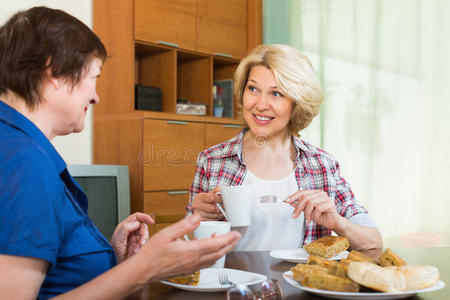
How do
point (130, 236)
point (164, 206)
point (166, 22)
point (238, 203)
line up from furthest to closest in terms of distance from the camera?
point (166, 22) → point (164, 206) → point (238, 203) → point (130, 236)

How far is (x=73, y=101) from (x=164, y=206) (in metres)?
2.37

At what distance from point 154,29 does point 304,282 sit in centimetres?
272

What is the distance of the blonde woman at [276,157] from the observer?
1766 mm

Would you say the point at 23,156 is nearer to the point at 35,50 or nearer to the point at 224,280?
the point at 35,50

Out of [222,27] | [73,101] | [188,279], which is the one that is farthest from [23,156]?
[222,27]

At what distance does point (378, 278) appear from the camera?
82 centimetres

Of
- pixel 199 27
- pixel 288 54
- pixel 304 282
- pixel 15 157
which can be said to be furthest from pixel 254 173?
pixel 199 27

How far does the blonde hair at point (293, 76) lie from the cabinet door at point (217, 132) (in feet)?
4.97

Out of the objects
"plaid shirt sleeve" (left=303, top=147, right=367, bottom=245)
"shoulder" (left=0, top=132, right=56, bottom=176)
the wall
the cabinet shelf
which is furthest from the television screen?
"shoulder" (left=0, top=132, right=56, bottom=176)

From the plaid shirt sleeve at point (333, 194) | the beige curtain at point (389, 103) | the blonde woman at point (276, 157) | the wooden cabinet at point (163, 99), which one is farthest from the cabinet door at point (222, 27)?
the plaid shirt sleeve at point (333, 194)

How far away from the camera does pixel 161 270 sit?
0.81 metres

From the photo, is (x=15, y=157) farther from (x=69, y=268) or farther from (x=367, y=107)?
(x=367, y=107)

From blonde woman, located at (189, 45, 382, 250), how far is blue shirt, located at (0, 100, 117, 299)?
0.94m

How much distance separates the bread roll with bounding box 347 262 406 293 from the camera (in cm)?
82
